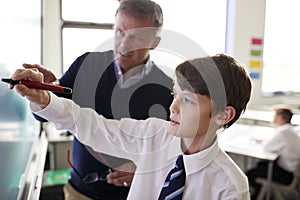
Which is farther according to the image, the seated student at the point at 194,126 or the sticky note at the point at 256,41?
the sticky note at the point at 256,41

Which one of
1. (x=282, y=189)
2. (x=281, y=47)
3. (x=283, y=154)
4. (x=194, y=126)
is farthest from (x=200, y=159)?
(x=281, y=47)

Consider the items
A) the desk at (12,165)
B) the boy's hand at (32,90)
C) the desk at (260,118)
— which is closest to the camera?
the boy's hand at (32,90)

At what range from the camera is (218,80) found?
78cm

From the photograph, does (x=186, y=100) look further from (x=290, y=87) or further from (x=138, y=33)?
(x=290, y=87)

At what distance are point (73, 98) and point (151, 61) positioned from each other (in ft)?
1.42

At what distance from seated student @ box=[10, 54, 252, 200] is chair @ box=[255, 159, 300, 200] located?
2040mm

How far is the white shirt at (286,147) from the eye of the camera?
2.56m

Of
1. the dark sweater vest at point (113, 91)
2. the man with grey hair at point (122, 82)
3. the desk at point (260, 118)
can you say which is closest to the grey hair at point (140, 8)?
the man with grey hair at point (122, 82)

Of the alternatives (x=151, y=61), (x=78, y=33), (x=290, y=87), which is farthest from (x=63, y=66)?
(x=290, y=87)

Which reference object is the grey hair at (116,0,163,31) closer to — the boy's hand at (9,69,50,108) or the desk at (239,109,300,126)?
the boy's hand at (9,69,50,108)

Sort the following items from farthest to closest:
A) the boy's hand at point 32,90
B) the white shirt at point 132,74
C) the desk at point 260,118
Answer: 1. the desk at point 260,118
2. the white shirt at point 132,74
3. the boy's hand at point 32,90

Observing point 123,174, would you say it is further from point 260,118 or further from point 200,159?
point 260,118

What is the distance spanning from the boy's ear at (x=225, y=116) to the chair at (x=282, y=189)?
2.03 meters

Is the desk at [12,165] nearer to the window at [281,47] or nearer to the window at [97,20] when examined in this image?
the window at [97,20]
